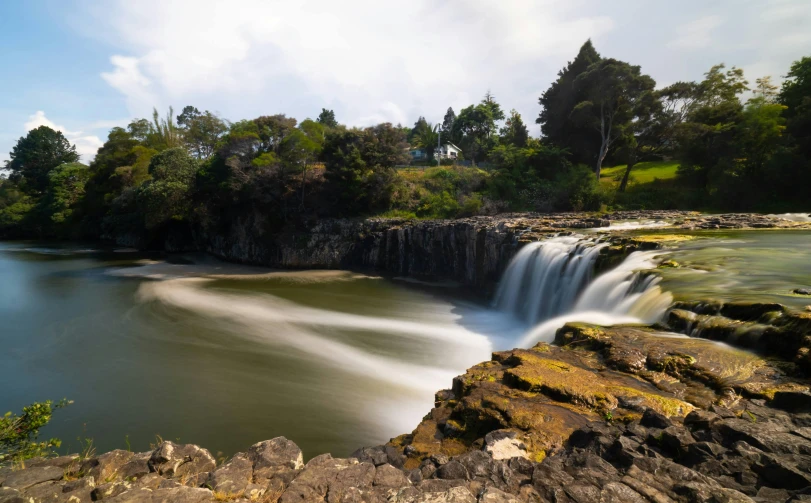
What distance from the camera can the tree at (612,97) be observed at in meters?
23.8

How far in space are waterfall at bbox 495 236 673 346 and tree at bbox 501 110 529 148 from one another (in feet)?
87.2

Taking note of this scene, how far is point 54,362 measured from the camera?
975 cm

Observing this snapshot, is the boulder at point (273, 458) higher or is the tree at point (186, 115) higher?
the tree at point (186, 115)

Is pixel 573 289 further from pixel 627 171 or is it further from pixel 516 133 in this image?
pixel 516 133

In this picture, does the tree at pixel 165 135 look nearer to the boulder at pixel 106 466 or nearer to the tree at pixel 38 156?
the tree at pixel 38 156

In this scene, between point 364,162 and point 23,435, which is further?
point 364,162

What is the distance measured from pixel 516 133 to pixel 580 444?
129 feet

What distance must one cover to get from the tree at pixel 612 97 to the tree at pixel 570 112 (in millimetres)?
2600

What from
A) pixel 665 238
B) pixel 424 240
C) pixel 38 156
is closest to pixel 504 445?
pixel 665 238

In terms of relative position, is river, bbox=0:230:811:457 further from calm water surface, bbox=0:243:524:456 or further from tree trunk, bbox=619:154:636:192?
tree trunk, bbox=619:154:636:192

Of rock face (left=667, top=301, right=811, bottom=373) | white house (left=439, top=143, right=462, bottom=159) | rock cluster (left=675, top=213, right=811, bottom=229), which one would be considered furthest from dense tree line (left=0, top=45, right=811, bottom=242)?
rock face (left=667, top=301, right=811, bottom=373)

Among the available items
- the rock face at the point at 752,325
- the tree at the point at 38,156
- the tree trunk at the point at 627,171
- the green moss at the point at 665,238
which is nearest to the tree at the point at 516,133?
the tree trunk at the point at 627,171

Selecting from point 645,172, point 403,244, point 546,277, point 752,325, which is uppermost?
point 645,172

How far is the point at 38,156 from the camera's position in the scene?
57062 mm
